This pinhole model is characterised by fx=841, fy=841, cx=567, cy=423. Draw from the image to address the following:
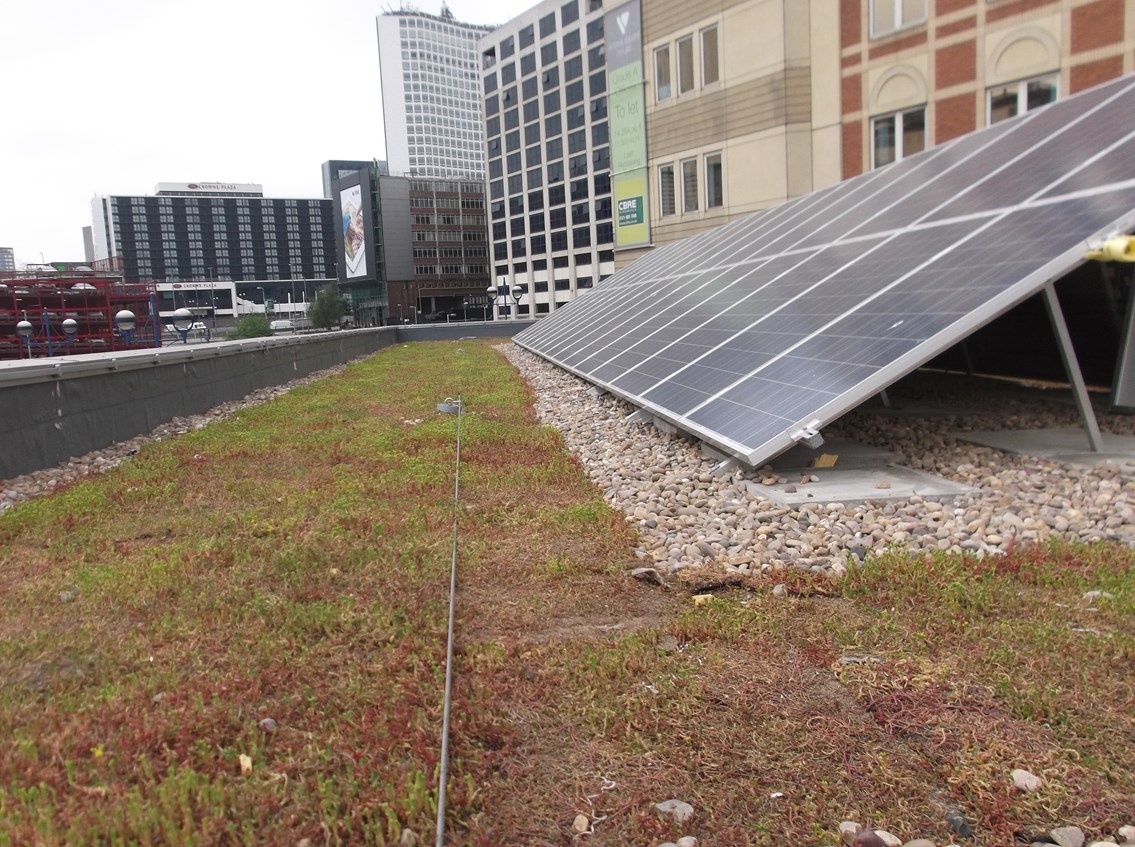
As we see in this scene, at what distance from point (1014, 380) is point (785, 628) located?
12.3 metres

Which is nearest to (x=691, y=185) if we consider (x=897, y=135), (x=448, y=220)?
(x=897, y=135)

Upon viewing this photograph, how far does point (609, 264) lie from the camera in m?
107

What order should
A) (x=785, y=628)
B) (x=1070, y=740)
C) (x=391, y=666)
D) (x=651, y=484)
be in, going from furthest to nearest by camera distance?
(x=651, y=484), (x=785, y=628), (x=391, y=666), (x=1070, y=740)

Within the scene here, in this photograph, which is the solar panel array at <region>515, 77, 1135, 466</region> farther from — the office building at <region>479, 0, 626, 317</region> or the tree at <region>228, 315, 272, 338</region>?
the office building at <region>479, 0, 626, 317</region>

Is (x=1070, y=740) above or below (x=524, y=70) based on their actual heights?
below

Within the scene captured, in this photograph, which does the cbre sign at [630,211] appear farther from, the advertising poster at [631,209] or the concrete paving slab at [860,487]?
the concrete paving slab at [860,487]

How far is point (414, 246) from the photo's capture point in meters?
151

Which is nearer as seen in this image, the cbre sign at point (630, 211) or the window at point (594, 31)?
the cbre sign at point (630, 211)

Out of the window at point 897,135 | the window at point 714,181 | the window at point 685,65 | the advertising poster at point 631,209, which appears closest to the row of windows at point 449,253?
the advertising poster at point 631,209

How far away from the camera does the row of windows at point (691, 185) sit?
33.2 meters

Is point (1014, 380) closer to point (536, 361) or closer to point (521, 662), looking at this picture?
point (521, 662)

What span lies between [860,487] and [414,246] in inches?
5870

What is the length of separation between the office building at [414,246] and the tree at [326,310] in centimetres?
958

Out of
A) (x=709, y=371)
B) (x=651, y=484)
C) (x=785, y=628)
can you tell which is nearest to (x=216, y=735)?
(x=785, y=628)
